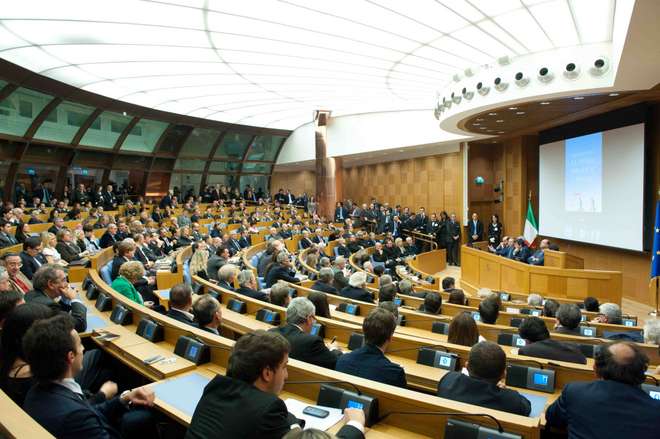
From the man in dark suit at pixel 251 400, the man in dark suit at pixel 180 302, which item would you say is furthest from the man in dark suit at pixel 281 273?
the man in dark suit at pixel 251 400

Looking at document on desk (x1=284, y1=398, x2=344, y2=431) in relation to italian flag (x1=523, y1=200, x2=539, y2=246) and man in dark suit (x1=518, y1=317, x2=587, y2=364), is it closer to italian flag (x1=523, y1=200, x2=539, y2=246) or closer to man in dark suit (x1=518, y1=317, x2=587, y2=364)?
man in dark suit (x1=518, y1=317, x2=587, y2=364)

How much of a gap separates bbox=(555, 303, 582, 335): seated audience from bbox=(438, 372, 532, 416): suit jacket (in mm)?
2263

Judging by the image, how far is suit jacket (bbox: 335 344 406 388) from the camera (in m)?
2.37

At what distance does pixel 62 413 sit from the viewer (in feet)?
5.57

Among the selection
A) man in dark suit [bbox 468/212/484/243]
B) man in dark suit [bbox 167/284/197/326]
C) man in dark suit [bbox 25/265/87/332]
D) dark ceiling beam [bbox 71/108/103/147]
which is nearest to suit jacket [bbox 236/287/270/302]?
man in dark suit [bbox 167/284/197/326]

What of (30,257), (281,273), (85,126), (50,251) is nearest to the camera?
(30,257)

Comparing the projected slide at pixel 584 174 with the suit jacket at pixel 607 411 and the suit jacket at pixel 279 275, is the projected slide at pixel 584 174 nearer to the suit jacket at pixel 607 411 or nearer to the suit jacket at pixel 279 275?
the suit jacket at pixel 279 275

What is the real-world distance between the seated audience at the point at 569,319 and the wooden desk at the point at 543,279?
13.5ft

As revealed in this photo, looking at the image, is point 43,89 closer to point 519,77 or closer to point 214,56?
point 214,56

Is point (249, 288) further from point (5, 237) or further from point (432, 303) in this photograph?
point (5, 237)

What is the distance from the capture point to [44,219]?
1099 centimetres

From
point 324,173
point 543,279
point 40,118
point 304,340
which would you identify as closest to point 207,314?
point 304,340

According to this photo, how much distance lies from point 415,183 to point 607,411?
15.1 meters

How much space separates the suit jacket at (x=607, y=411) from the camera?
1796 millimetres
